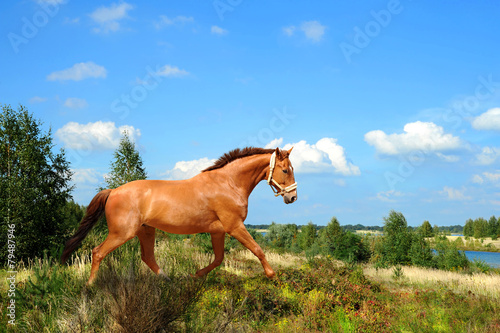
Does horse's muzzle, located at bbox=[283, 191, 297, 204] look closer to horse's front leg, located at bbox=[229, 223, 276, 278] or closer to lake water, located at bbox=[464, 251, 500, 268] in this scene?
horse's front leg, located at bbox=[229, 223, 276, 278]

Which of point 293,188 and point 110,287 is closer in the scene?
point 110,287

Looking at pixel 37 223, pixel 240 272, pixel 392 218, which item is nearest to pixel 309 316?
pixel 240 272

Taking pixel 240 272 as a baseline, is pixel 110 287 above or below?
above

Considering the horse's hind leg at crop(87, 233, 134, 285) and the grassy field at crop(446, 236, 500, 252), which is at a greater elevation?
the horse's hind leg at crop(87, 233, 134, 285)

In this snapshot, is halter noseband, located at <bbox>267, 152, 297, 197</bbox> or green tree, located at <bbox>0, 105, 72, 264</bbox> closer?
halter noseband, located at <bbox>267, 152, 297, 197</bbox>

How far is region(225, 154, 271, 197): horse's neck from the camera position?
20.2 feet

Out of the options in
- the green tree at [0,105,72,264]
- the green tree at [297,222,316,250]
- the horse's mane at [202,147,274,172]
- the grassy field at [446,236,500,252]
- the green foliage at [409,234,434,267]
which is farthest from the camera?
the grassy field at [446,236,500,252]

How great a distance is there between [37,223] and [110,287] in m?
10.1

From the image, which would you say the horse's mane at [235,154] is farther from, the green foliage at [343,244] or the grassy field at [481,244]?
the grassy field at [481,244]

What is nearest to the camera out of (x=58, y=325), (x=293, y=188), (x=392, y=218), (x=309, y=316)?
(x=58, y=325)

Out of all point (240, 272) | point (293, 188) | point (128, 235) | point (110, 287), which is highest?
point (293, 188)

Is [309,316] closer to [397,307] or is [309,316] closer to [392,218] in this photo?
[397,307]

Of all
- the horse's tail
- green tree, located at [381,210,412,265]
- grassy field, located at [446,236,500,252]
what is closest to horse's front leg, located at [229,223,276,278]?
the horse's tail

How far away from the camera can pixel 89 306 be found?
5.20 metres
